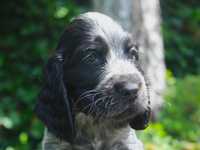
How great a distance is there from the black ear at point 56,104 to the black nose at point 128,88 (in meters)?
0.59

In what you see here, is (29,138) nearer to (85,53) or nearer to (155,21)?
(155,21)

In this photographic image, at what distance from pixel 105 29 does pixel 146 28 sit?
5.07 meters

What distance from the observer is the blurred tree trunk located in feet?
34.7

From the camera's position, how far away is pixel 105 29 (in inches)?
245

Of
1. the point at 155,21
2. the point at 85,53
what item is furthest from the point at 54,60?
the point at 155,21

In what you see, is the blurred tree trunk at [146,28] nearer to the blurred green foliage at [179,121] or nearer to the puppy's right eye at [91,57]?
the blurred green foliage at [179,121]

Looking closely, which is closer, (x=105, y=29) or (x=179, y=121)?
(x=105, y=29)

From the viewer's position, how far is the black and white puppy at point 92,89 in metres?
5.96

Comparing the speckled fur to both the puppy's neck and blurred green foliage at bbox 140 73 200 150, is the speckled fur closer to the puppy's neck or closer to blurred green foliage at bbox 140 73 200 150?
the puppy's neck

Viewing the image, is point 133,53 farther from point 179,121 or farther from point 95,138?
point 179,121

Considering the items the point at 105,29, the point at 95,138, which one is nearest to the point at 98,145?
Answer: the point at 95,138

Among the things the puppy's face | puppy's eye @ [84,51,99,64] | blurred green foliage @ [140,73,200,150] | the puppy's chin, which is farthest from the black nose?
blurred green foliage @ [140,73,200,150]

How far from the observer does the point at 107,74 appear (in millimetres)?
6043

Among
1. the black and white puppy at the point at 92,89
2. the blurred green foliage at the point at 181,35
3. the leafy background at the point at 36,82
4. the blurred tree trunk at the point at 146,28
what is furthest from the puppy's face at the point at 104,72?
the blurred green foliage at the point at 181,35
